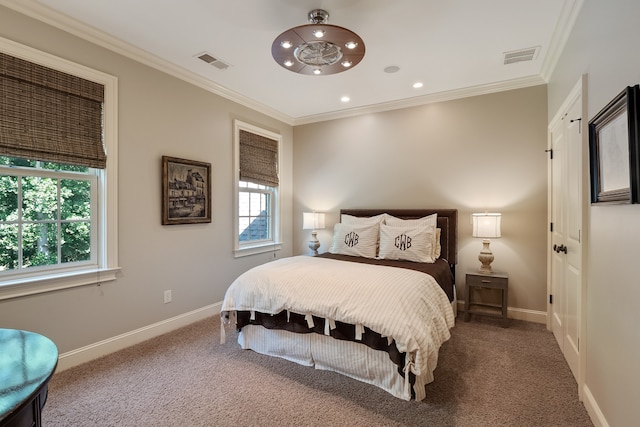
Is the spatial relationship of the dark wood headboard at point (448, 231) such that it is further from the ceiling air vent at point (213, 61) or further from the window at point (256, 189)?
the ceiling air vent at point (213, 61)

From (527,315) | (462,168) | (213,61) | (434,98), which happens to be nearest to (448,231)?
(462,168)

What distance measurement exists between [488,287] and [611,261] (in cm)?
174

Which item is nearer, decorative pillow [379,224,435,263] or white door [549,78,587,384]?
white door [549,78,587,384]

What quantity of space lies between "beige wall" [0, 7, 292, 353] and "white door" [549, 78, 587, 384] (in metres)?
3.38

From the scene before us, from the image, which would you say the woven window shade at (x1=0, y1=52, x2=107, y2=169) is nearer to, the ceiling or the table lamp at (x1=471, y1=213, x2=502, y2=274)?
the ceiling

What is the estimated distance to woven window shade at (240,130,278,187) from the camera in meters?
3.97

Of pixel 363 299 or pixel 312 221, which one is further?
pixel 312 221

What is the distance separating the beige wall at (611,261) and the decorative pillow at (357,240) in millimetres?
1979

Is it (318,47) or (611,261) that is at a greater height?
(318,47)

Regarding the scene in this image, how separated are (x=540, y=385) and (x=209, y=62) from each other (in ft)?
12.8

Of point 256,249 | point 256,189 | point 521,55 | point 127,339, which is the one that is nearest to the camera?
point 127,339

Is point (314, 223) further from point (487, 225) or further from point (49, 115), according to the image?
point (49, 115)

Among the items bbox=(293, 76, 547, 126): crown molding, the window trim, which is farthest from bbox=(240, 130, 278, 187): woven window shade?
the window trim

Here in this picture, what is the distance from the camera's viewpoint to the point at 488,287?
10.5 ft
